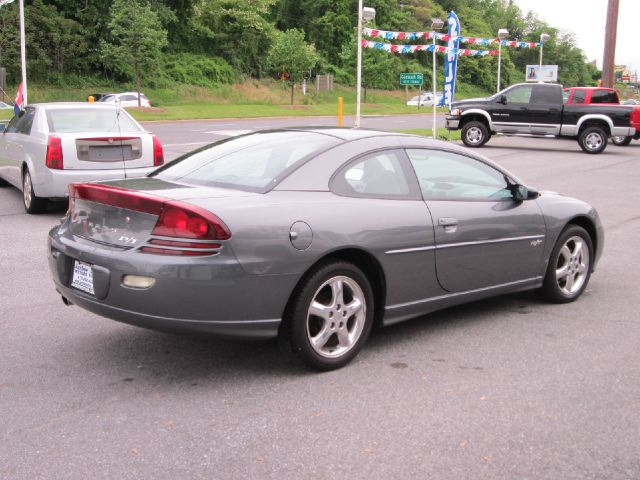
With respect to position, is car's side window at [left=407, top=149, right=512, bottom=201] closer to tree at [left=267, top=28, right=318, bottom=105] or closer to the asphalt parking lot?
the asphalt parking lot

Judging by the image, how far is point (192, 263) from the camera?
398cm

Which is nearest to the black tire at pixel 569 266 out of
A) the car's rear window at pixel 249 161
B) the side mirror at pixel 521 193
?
the side mirror at pixel 521 193

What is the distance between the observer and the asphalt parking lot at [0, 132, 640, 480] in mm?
3324

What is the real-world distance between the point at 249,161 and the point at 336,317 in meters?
1.21

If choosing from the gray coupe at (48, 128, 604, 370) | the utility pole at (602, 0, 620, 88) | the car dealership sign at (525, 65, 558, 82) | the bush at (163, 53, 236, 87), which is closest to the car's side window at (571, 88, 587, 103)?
the utility pole at (602, 0, 620, 88)

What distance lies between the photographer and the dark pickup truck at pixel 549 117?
22.7 meters

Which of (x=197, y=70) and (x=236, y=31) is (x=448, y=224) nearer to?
(x=197, y=70)

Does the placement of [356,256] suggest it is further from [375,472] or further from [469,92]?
[469,92]

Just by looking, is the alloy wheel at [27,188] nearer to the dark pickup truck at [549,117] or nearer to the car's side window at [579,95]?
the dark pickup truck at [549,117]

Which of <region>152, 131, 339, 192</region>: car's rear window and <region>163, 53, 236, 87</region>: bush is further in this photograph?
<region>163, 53, 236, 87</region>: bush

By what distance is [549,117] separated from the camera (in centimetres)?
2288

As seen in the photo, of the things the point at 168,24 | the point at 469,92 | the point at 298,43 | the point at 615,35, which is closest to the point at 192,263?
the point at 615,35

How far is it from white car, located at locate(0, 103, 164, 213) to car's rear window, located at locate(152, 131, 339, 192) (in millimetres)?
4888

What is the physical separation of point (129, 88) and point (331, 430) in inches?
2075
